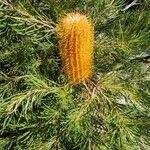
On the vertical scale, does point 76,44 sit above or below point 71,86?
above

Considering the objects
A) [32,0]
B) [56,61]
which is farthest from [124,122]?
[32,0]

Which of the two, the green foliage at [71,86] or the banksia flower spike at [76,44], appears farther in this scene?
the green foliage at [71,86]

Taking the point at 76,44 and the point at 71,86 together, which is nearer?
the point at 76,44

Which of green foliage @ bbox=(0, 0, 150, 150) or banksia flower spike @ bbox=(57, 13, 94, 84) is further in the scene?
green foliage @ bbox=(0, 0, 150, 150)
